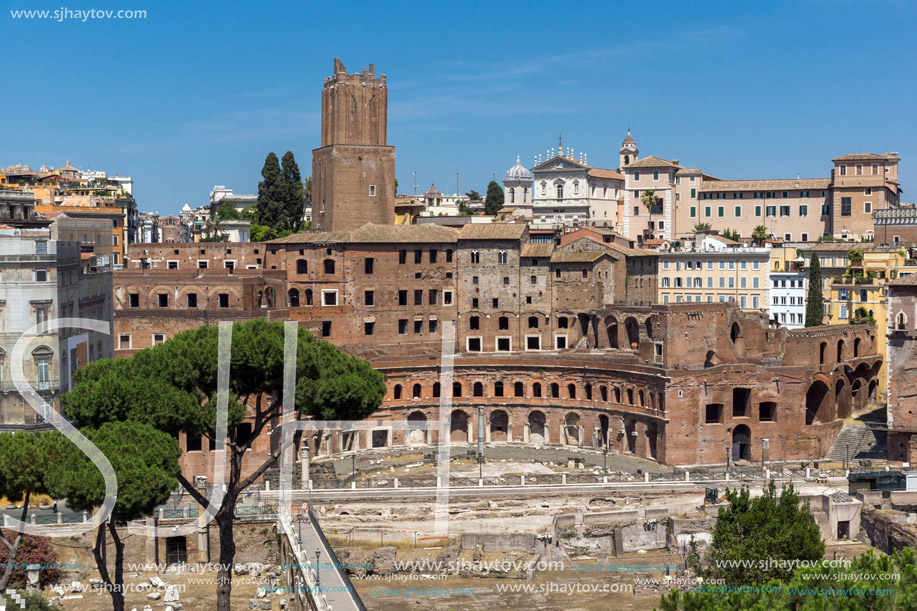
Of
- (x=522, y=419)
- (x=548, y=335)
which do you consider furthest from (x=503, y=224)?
(x=522, y=419)

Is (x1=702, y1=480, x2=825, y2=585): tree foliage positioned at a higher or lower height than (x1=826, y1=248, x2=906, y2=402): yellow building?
lower

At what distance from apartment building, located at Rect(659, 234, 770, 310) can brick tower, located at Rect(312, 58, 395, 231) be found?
19587mm

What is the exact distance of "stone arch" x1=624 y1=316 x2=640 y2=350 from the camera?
66000 mm

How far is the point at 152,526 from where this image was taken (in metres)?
42.8

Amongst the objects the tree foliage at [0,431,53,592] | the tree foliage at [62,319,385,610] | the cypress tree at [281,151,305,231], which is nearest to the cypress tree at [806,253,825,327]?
the tree foliage at [62,319,385,610]

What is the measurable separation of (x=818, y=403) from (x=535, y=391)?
15.1m

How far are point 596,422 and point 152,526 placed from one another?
26.0 m

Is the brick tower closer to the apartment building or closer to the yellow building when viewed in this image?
the apartment building

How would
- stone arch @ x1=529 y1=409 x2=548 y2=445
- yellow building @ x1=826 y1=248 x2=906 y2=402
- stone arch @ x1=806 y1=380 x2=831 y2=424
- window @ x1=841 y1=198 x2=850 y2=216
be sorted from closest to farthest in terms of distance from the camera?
stone arch @ x1=806 y1=380 x2=831 y2=424
stone arch @ x1=529 y1=409 x2=548 y2=445
yellow building @ x1=826 y1=248 x2=906 y2=402
window @ x1=841 y1=198 x2=850 y2=216

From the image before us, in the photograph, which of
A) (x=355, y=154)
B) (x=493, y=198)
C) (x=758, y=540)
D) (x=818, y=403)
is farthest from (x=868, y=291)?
(x=493, y=198)

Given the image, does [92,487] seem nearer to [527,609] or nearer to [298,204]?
[527,609]

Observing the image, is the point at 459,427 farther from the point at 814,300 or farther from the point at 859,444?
the point at 814,300

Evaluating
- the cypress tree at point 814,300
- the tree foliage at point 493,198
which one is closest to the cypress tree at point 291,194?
the tree foliage at point 493,198

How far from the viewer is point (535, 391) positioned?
6256 cm
